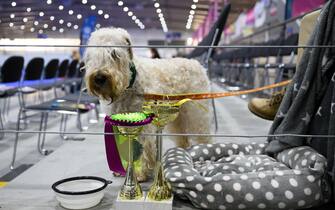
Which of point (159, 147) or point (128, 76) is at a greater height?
point (128, 76)

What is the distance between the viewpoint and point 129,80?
1.74 meters

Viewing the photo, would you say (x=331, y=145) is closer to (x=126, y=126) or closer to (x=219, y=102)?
(x=126, y=126)

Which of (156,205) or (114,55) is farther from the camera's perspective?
(114,55)

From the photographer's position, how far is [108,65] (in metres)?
1.63

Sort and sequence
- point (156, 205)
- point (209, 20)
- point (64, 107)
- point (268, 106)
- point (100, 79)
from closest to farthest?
point (156, 205) → point (100, 79) → point (268, 106) → point (209, 20) → point (64, 107)

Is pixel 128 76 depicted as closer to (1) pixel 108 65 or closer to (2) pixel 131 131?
(1) pixel 108 65

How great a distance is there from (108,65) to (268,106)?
99 cm

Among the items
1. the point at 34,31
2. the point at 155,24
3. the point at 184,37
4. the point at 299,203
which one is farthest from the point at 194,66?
the point at 299,203

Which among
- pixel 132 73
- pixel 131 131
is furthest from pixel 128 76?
pixel 131 131

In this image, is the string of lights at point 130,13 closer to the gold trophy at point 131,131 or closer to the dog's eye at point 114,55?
the dog's eye at point 114,55

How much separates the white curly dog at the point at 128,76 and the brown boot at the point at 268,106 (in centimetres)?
42

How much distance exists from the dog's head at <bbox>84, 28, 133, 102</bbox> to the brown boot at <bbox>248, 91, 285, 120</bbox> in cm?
84

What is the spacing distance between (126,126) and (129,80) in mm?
473

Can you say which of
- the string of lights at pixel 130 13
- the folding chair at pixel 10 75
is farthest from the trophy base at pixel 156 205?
the folding chair at pixel 10 75
